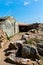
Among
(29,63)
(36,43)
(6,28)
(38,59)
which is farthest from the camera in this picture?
(6,28)

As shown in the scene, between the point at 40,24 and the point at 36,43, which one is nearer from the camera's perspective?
the point at 36,43

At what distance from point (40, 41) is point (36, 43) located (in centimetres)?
39

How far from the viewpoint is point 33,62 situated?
7320mm

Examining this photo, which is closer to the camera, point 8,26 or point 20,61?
point 20,61

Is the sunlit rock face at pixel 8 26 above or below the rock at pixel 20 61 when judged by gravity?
above

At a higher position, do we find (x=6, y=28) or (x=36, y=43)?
(x=6, y=28)

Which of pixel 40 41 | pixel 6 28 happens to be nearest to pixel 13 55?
pixel 40 41

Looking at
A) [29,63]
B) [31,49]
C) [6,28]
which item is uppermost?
[6,28]

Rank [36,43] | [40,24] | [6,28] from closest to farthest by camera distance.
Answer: [36,43] → [6,28] → [40,24]

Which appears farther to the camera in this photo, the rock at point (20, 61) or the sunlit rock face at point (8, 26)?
the sunlit rock face at point (8, 26)

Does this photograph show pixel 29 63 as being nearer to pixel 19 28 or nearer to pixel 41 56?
pixel 41 56

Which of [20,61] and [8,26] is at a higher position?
[8,26]

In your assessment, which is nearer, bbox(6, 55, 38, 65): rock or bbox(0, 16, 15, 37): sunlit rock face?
bbox(6, 55, 38, 65): rock

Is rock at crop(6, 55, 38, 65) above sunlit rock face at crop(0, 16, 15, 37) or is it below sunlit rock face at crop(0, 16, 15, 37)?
below
